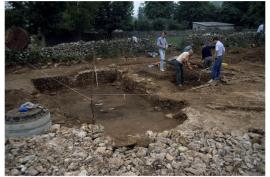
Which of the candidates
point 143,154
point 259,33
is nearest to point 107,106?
point 143,154

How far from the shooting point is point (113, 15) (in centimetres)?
2489

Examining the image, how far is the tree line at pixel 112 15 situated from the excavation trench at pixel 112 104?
20.0 feet

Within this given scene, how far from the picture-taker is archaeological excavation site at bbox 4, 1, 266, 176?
5.04 m

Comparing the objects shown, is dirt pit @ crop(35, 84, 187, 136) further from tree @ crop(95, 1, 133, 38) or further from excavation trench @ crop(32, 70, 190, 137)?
tree @ crop(95, 1, 133, 38)

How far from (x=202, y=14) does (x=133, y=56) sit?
24021mm

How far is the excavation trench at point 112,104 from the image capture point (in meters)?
7.11

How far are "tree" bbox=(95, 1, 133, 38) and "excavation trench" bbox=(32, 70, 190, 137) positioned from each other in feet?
44.4

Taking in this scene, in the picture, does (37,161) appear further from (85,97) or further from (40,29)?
(40,29)

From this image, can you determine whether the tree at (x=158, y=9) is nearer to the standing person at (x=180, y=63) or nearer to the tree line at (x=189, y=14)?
the tree line at (x=189, y=14)

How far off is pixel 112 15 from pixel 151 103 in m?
17.8

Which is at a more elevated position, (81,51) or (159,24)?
(159,24)

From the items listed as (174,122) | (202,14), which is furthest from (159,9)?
(174,122)

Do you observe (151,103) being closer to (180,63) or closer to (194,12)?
(180,63)

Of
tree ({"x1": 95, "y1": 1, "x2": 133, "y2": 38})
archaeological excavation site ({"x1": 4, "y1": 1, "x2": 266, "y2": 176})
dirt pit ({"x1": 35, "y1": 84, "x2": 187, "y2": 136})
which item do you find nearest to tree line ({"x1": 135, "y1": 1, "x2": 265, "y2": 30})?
tree ({"x1": 95, "y1": 1, "x2": 133, "y2": 38})
